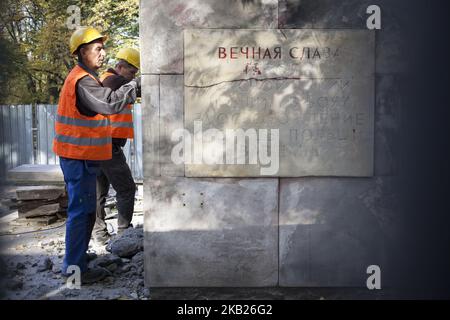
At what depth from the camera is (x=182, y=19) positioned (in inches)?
142

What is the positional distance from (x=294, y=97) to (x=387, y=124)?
771mm

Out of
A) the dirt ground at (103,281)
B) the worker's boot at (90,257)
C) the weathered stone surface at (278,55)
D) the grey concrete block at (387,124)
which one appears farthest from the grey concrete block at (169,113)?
the worker's boot at (90,257)

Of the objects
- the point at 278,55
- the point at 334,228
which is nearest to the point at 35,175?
the point at 278,55

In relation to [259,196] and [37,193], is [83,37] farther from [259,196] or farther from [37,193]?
[37,193]

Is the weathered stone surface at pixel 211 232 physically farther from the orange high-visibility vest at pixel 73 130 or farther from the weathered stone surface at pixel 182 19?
the weathered stone surface at pixel 182 19

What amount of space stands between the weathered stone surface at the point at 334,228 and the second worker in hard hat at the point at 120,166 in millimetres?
2599

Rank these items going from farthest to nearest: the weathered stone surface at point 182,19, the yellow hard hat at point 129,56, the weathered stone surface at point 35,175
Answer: the weathered stone surface at point 35,175 → the yellow hard hat at point 129,56 → the weathered stone surface at point 182,19

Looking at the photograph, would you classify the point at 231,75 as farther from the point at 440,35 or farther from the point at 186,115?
the point at 440,35

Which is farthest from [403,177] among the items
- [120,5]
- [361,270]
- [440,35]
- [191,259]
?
[120,5]

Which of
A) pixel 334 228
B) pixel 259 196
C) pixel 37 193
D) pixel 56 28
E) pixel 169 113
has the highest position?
pixel 56 28

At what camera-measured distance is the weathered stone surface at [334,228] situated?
3.73 meters

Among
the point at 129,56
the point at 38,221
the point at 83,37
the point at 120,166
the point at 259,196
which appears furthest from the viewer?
the point at 38,221

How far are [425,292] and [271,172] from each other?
4.95 feet

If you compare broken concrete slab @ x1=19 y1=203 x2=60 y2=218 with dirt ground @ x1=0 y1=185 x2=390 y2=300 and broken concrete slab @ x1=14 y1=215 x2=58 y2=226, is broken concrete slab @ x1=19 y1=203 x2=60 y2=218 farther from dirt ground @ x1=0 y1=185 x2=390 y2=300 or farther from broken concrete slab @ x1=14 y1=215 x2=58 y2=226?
dirt ground @ x1=0 y1=185 x2=390 y2=300
